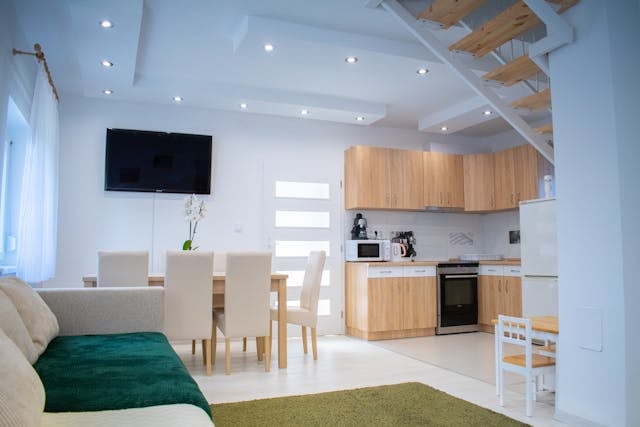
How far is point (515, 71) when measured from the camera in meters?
3.39

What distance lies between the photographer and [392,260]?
20.3 ft

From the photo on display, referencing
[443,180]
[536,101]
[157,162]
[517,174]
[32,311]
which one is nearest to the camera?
[32,311]

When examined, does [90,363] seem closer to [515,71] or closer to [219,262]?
[219,262]

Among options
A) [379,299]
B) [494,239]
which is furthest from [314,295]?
[494,239]

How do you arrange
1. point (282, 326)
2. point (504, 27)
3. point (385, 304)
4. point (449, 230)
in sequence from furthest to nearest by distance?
point (449, 230) → point (385, 304) → point (282, 326) → point (504, 27)

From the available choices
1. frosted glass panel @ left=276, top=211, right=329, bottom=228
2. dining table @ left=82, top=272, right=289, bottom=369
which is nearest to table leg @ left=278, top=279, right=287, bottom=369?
→ dining table @ left=82, top=272, right=289, bottom=369

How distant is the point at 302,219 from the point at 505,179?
8.98ft

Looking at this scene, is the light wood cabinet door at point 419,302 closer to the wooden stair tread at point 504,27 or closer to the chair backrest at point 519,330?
the chair backrest at point 519,330

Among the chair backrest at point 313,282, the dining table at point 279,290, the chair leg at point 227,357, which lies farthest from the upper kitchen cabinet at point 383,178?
the chair leg at point 227,357

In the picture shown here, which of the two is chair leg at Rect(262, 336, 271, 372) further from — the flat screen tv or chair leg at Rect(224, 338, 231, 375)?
the flat screen tv

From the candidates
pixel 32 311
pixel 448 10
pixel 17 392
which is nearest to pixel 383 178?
pixel 448 10

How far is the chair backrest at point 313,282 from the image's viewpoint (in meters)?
4.79

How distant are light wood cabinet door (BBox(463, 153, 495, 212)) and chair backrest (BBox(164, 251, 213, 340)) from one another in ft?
13.2

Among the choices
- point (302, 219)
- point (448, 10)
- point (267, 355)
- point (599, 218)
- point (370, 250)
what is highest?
point (448, 10)
